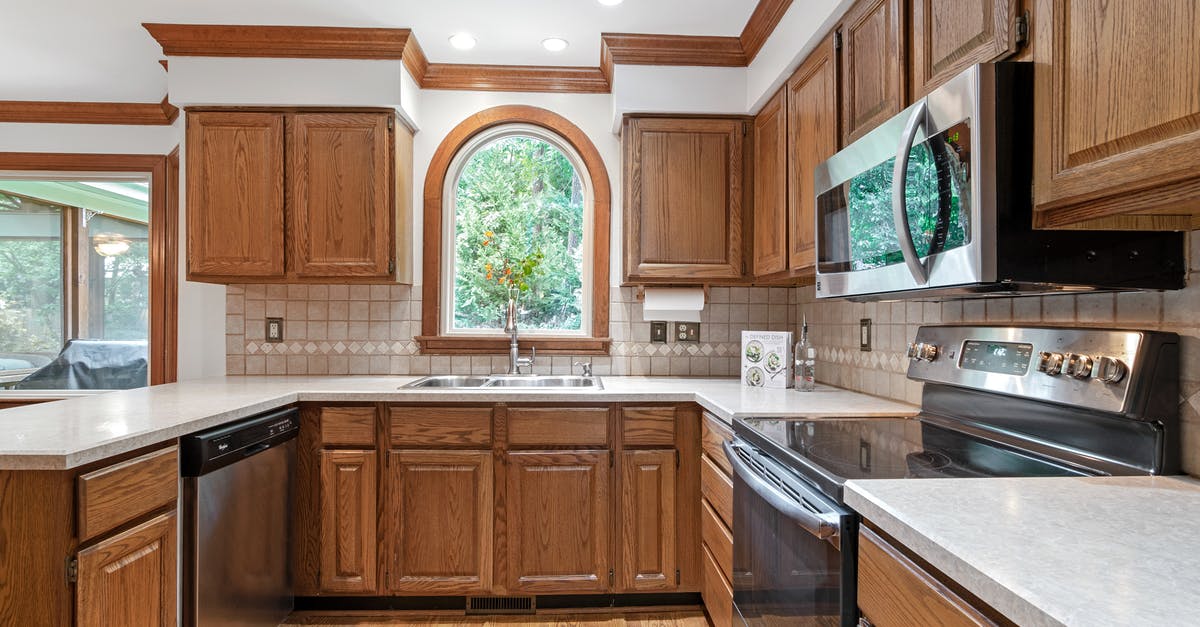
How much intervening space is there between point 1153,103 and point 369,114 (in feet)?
8.36

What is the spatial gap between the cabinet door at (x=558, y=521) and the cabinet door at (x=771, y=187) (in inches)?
40.7

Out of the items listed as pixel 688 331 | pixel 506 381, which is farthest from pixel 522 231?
pixel 688 331

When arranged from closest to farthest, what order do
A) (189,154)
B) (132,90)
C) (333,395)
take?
(333,395) → (189,154) → (132,90)

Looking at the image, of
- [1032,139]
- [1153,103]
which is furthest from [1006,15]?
[1153,103]

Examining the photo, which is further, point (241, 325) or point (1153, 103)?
point (241, 325)

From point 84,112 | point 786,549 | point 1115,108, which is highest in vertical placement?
point 84,112

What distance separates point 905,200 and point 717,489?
113 cm

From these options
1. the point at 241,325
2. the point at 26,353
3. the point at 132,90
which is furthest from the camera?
the point at 26,353

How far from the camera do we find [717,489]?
1.97 metres

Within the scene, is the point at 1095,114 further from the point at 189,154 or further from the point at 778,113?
the point at 189,154

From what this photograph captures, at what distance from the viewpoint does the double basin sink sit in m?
2.70

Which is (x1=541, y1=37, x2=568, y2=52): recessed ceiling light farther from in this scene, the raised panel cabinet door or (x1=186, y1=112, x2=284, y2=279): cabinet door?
the raised panel cabinet door

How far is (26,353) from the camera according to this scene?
3359 millimetres

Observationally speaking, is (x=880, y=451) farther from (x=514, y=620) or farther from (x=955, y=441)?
(x=514, y=620)
